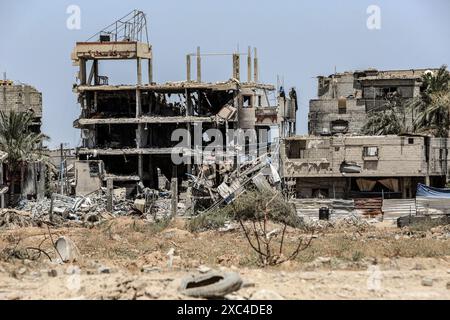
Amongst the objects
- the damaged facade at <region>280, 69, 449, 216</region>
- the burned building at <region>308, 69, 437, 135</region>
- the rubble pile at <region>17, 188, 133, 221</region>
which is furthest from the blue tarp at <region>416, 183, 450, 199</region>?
the burned building at <region>308, 69, 437, 135</region>

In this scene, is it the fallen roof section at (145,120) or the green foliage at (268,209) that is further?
the fallen roof section at (145,120)

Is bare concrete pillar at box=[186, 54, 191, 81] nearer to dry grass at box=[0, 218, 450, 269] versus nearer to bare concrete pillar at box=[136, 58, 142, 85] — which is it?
bare concrete pillar at box=[136, 58, 142, 85]

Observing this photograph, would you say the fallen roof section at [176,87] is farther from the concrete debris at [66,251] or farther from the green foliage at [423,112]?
the concrete debris at [66,251]

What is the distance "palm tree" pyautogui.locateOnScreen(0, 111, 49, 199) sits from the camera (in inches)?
1861

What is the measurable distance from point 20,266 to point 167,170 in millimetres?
39189

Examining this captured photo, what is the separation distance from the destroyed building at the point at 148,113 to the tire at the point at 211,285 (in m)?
38.9

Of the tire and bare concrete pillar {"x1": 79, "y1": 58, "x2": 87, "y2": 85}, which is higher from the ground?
bare concrete pillar {"x1": 79, "y1": 58, "x2": 87, "y2": 85}

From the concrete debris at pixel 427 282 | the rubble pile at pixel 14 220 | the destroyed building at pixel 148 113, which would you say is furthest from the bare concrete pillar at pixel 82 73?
the concrete debris at pixel 427 282

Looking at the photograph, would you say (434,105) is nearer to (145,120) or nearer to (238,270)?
(145,120)

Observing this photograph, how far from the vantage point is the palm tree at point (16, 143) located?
47.3 m

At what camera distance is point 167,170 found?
185 feet

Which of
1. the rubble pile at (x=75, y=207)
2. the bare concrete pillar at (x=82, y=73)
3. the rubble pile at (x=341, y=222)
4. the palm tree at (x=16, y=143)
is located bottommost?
the rubble pile at (x=341, y=222)

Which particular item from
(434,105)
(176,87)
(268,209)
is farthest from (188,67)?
(268,209)

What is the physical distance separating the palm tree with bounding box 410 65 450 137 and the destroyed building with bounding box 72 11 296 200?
30.7 ft
